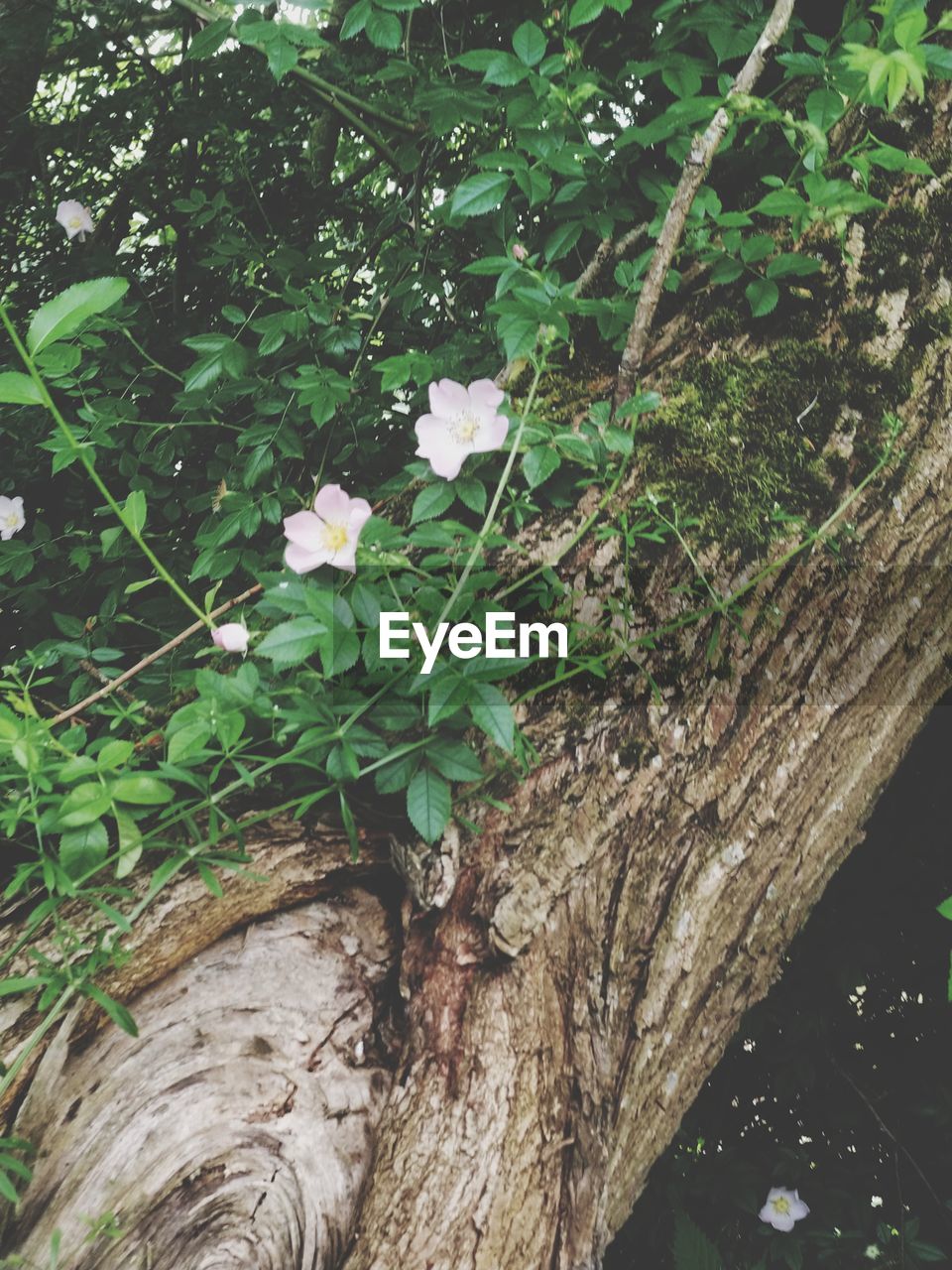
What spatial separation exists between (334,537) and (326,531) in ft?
0.05

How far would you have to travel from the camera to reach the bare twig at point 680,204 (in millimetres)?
1070

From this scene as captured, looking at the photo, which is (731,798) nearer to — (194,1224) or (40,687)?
(194,1224)

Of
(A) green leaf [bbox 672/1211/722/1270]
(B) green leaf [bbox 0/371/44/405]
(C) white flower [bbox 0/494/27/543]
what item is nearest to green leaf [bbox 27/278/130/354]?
(B) green leaf [bbox 0/371/44/405]

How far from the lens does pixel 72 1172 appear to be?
88cm

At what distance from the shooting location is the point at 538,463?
3.30 ft

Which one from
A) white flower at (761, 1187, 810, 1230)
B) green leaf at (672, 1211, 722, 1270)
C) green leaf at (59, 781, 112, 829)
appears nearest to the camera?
green leaf at (59, 781, 112, 829)

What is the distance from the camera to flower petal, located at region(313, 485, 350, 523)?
39.5 inches

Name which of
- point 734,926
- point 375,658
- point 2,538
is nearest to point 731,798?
point 734,926

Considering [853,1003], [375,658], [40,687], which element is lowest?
[853,1003]

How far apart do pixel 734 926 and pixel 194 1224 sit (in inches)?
28.8

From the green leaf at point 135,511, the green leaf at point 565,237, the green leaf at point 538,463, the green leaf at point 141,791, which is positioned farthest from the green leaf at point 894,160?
the green leaf at point 141,791

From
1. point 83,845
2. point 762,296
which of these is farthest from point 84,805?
point 762,296

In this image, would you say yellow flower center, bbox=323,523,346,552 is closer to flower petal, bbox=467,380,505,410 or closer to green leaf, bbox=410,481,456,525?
green leaf, bbox=410,481,456,525

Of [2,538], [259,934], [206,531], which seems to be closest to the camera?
[259,934]
